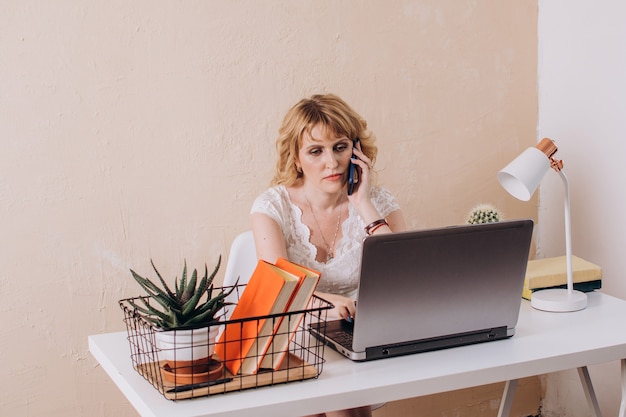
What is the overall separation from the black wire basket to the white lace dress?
74 cm

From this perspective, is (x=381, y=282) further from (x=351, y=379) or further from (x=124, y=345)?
(x=124, y=345)

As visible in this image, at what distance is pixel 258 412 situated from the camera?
4.94ft

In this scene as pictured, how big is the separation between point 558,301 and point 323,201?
2.66 ft

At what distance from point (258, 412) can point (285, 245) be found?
1014 millimetres

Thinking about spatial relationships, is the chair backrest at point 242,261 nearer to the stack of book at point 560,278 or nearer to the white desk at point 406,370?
the white desk at point 406,370

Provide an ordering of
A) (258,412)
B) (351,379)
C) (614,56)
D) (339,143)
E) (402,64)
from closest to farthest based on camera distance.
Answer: (258,412), (351,379), (339,143), (614,56), (402,64)

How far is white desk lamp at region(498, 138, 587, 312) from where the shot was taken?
6.82 ft

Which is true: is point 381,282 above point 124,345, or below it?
above

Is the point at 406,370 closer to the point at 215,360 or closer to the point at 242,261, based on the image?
the point at 215,360

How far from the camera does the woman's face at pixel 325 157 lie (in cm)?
244

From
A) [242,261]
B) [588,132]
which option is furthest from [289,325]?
[588,132]

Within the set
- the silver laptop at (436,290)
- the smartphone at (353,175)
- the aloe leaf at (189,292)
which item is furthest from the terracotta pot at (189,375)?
the smartphone at (353,175)

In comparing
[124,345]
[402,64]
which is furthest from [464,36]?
[124,345]

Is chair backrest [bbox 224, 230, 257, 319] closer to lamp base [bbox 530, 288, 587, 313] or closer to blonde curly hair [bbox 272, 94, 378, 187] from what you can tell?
blonde curly hair [bbox 272, 94, 378, 187]
